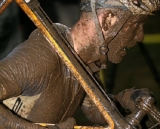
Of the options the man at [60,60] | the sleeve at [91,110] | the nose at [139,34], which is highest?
the man at [60,60]

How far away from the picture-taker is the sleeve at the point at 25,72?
1.55 m

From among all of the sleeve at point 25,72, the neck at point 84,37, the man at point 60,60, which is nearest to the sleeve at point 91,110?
the man at point 60,60

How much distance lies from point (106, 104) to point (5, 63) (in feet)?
1.30

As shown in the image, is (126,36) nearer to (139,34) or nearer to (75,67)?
(139,34)

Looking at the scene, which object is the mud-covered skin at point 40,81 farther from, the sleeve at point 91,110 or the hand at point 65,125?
the sleeve at point 91,110

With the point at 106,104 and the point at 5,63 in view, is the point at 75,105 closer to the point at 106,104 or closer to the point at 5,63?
the point at 106,104

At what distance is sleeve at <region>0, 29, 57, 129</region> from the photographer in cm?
155

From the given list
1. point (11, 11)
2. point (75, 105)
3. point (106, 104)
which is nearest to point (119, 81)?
point (11, 11)

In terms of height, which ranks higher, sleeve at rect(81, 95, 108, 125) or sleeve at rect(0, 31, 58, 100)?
sleeve at rect(0, 31, 58, 100)

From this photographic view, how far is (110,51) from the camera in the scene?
1.91 metres

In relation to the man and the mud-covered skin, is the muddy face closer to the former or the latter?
the man

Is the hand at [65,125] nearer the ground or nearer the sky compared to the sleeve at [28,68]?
nearer the ground

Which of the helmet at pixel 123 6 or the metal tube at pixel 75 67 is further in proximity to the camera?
the helmet at pixel 123 6

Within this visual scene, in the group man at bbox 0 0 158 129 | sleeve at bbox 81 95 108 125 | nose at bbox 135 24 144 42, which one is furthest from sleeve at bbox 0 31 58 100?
sleeve at bbox 81 95 108 125
